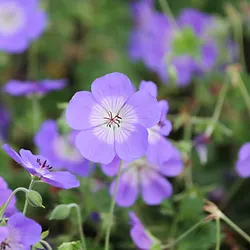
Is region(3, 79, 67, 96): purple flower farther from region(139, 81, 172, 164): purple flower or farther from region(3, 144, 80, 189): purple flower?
region(3, 144, 80, 189): purple flower

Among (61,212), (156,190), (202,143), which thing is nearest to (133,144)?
(61,212)

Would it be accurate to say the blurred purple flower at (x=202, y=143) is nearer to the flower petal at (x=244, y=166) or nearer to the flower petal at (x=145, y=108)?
the flower petal at (x=244, y=166)

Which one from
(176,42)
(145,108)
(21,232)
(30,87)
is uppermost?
(176,42)

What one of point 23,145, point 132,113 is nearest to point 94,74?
point 23,145

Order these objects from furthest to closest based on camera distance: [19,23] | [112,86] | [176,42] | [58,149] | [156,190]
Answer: [19,23] → [176,42] → [58,149] → [156,190] → [112,86]

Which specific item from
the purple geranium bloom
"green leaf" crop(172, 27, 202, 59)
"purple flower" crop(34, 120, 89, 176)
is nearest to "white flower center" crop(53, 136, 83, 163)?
"purple flower" crop(34, 120, 89, 176)

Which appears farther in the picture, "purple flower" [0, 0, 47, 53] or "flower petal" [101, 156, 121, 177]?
"purple flower" [0, 0, 47, 53]

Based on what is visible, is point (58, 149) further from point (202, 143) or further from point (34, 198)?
point (34, 198)
